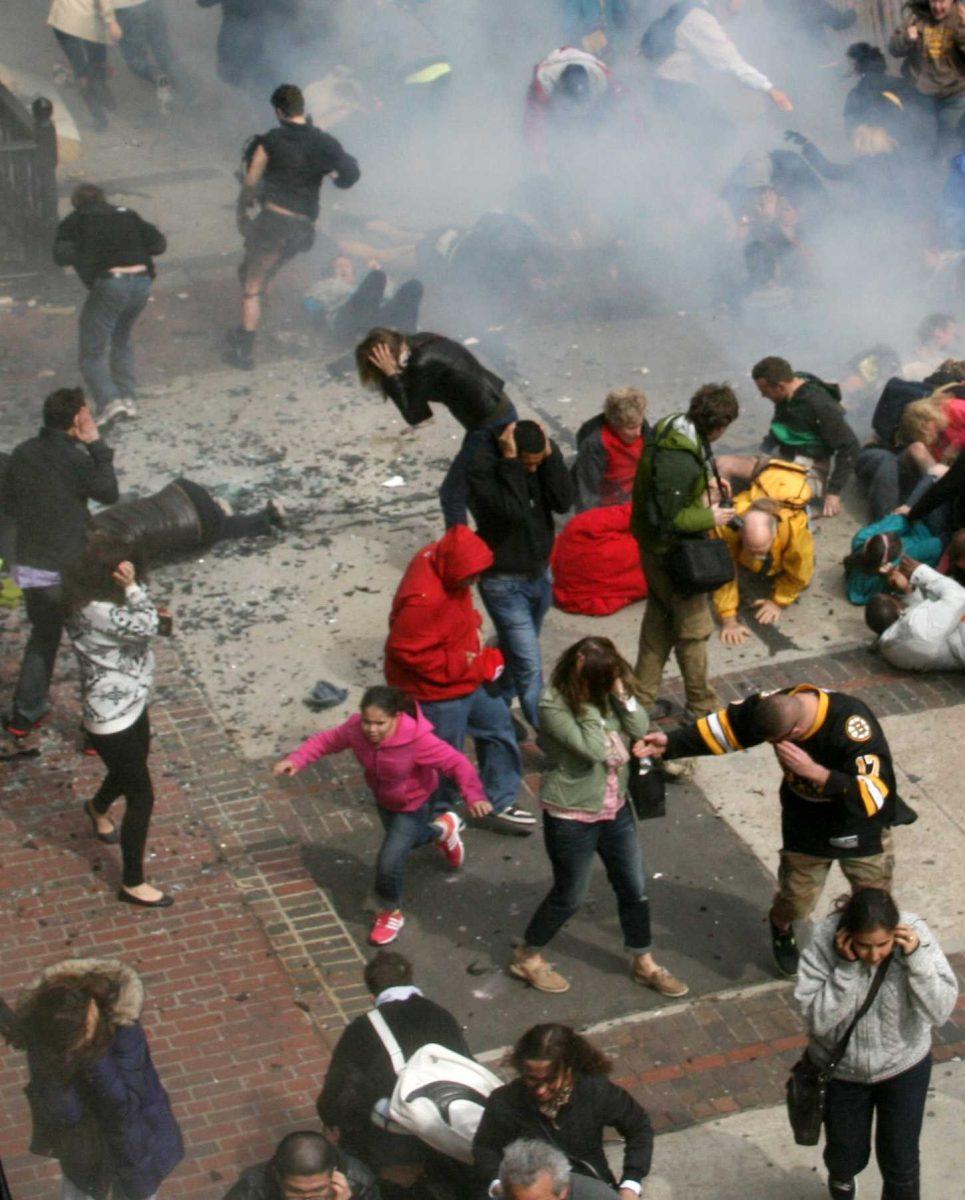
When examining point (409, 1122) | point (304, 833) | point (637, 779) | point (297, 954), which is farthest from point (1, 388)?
point (409, 1122)

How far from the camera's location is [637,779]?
5.79m

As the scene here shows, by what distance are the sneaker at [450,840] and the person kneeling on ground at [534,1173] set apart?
2296 millimetres

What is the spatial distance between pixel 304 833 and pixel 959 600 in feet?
9.64

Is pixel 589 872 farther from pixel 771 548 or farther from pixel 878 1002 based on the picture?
pixel 771 548

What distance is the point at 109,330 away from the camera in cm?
991

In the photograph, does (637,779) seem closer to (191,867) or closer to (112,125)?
(191,867)

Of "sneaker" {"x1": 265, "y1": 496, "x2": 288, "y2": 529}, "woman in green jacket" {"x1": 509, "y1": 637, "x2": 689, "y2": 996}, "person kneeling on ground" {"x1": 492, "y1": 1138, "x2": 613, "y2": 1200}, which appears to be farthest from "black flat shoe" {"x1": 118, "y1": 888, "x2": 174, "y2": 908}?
"sneaker" {"x1": 265, "y1": 496, "x2": 288, "y2": 529}

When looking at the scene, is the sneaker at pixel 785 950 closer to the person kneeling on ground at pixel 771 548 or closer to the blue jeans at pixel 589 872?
the blue jeans at pixel 589 872

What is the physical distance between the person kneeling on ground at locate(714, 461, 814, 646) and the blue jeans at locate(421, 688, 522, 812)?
1.58m

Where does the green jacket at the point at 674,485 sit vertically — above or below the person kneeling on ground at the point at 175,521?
above

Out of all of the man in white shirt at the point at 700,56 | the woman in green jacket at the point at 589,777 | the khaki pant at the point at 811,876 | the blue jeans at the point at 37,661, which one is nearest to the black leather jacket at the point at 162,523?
the blue jeans at the point at 37,661

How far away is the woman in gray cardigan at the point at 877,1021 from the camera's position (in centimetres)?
460

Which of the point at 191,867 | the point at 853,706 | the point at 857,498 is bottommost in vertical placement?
the point at 191,867

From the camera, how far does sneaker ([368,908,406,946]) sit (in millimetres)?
6344
